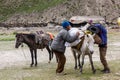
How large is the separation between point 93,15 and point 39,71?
39380mm

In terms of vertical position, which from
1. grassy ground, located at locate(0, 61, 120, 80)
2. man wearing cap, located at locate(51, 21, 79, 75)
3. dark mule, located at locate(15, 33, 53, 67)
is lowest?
grassy ground, located at locate(0, 61, 120, 80)

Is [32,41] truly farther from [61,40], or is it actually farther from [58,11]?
[58,11]

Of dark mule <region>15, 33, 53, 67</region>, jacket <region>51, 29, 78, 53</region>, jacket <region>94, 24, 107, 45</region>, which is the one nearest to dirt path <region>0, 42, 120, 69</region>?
dark mule <region>15, 33, 53, 67</region>

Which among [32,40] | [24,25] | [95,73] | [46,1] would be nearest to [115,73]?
[95,73]

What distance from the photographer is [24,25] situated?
54625mm

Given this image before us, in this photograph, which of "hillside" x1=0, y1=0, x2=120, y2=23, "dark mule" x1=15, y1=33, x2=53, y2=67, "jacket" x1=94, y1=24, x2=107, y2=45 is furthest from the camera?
"hillside" x1=0, y1=0, x2=120, y2=23

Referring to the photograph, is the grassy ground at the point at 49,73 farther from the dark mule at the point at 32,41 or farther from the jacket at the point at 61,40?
the jacket at the point at 61,40

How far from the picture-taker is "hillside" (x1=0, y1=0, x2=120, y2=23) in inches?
2222

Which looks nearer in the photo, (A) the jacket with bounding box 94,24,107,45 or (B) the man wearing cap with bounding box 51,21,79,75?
(B) the man wearing cap with bounding box 51,21,79,75

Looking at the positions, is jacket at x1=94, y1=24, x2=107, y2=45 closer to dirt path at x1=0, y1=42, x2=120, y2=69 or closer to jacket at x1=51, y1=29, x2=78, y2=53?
jacket at x1=51, y1=29, x2=78, y2=53

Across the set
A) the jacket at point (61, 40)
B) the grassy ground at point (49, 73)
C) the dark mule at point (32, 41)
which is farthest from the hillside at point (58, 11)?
the jacket at point (61, 40)

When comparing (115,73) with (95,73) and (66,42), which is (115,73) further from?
(66,42)

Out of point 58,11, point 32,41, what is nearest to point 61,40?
point 32,41

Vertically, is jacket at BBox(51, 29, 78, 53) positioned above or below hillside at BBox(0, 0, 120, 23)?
above
